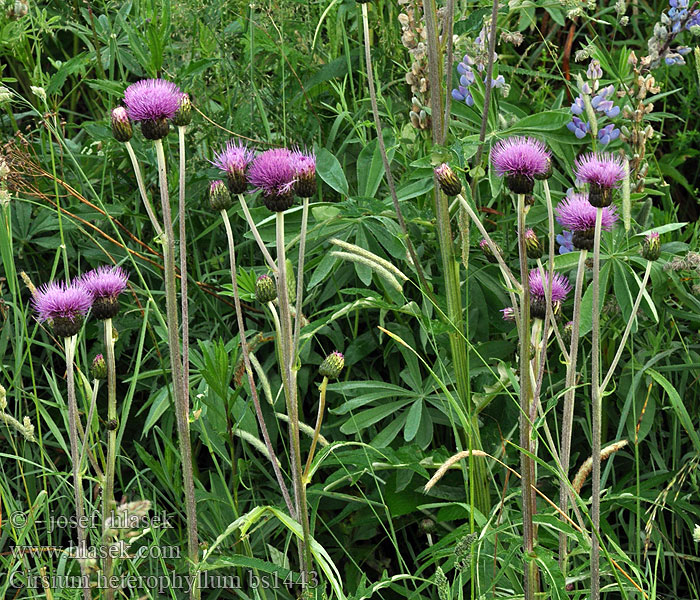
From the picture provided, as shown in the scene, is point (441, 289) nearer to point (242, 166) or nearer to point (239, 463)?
point (239, 463)

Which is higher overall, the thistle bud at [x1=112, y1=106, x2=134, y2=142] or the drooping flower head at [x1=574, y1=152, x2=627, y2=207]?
the thistle bud at [x1=112, y1=106, x2=134, y2=142]

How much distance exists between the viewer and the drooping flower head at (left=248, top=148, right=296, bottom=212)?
1238 millimetres

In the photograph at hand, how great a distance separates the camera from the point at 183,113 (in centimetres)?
132

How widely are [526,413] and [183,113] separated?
2.24ft

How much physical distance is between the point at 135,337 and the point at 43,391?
0.84 ft

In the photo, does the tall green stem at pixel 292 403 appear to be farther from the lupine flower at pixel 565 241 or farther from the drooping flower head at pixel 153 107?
the lupine flower at pixel 565 241

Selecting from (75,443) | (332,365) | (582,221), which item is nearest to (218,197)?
(332,365)

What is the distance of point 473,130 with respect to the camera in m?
1.94

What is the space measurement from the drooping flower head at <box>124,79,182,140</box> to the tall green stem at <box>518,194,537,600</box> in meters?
0.53

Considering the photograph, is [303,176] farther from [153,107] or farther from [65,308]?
[65,308]

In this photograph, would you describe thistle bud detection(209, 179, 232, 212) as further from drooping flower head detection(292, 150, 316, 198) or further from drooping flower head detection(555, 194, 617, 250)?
drooping flower head detection(555, 194, 617, 250)

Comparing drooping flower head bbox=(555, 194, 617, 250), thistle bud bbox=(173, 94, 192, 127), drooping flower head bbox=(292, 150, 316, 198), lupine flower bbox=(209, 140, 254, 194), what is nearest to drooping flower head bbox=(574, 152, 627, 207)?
drooping flower head bbox=(555, 194, 617, 250)

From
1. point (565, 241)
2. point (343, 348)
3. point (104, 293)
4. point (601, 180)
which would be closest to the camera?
point (601, 180)

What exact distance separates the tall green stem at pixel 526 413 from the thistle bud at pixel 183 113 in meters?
0.52
